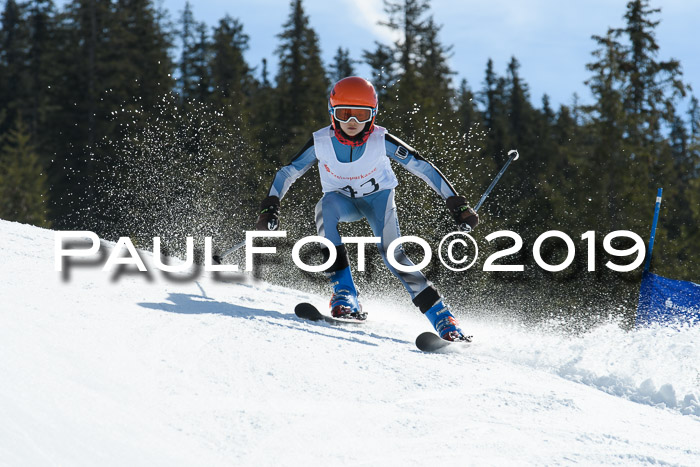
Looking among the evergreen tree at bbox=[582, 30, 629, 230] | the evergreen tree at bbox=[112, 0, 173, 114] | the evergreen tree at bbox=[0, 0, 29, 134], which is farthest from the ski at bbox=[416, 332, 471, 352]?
the evergreen tree at bbox=[0, 0, 29, 134]

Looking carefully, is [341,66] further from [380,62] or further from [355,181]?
[355,181]

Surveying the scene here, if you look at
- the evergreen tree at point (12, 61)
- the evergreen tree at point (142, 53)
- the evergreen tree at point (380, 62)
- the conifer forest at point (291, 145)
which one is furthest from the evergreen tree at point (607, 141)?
the evergreen tree at point (12, 61)

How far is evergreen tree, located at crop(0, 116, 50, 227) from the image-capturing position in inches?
1106

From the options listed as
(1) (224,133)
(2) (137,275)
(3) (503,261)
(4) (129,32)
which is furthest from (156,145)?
(2) (137,275)

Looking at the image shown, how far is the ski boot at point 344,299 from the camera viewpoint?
484cm

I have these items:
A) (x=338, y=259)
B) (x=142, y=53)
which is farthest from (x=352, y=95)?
(x=142, y=53)

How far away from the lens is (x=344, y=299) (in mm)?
4887

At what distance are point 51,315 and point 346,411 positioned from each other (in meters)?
1.53

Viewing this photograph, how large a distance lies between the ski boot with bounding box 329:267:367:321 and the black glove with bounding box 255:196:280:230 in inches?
23.3

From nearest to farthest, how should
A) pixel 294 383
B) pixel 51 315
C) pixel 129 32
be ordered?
pixel 294 383 < pixel 51 315 < pixel 129 32

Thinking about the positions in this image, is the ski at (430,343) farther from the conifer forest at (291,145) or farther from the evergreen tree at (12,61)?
the evergreen tree at (12,61)

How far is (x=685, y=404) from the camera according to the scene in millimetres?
3625

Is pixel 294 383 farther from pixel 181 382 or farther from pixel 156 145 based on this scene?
pixel 156 145

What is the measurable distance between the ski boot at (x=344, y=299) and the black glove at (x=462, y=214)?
930 millimetres
